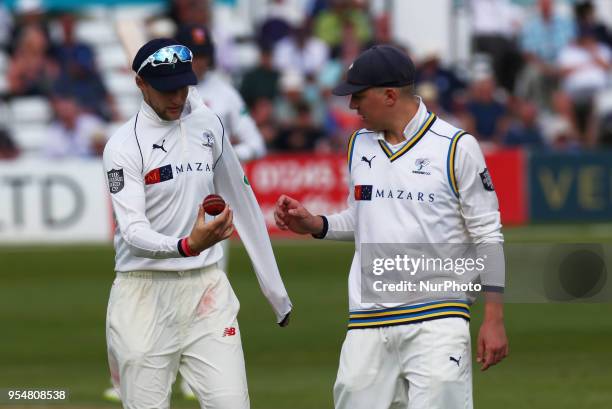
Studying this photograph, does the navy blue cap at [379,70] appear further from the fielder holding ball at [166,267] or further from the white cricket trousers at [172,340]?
the white cricket trousers at [172,340]

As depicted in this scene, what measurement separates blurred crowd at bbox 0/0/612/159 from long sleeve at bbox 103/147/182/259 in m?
14.2

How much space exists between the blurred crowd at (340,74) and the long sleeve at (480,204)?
1469 cm

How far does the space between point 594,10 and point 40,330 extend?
13.4m

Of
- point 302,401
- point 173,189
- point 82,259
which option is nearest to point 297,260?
point 82,259

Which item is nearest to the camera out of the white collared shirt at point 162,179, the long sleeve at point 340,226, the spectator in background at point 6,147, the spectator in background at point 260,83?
the white collared shirt at point 162,179

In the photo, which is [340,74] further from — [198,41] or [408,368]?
[408,368]

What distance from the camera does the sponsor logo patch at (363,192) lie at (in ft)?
20.4

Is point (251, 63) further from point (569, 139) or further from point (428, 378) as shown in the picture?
point (428, 378)

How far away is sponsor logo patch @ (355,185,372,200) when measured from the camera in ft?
20.4

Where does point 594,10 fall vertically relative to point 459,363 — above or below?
above

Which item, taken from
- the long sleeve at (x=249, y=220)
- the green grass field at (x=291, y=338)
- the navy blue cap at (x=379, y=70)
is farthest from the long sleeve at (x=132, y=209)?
the green grass field at (x=291, y=338)

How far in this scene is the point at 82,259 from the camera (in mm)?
18438

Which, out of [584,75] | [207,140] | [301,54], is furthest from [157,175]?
[584,75]

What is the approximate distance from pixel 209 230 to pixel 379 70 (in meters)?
1.07
